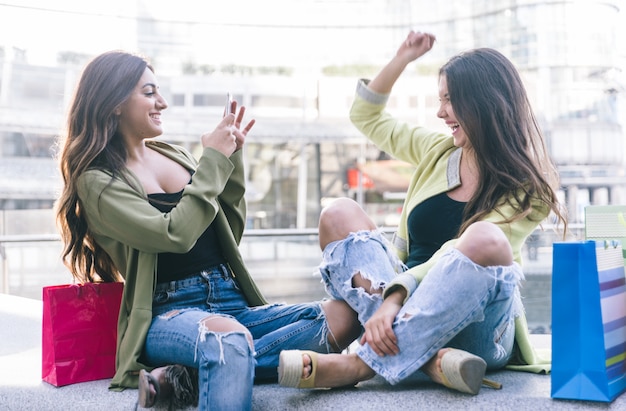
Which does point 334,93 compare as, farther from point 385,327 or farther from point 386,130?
point 385,327

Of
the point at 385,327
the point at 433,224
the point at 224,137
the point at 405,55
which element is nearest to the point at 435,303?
the point at 385,327

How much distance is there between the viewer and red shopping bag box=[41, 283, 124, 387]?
4.76ft

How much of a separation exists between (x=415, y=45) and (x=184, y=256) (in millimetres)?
770

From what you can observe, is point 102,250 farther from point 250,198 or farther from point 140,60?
point 250,198

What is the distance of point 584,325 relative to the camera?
3.85 feet

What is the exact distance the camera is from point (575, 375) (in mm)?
1185

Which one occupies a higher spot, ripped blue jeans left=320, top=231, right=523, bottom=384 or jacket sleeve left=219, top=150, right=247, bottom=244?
jacket sleeve left=219, top=150, right=247, bottom=244

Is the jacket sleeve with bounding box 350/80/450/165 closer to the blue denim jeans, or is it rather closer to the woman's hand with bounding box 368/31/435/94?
the woman's hand with bounding box 368/31/435/94

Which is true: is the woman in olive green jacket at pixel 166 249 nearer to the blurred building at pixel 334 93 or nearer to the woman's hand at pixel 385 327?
the woman's hand at pixel 385 327

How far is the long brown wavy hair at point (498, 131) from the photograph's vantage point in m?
1.43

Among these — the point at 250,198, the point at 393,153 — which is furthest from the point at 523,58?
the point at 393,153

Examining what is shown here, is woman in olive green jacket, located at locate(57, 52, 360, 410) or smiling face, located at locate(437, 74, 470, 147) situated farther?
smiling face, located at locate(437, 74, 470, 147)

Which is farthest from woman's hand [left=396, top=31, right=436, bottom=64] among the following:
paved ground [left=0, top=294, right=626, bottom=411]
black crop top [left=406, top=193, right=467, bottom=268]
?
paved ground [left=0, top=294, right=626, bottom=411]

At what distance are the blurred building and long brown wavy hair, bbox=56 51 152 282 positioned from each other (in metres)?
11.9
